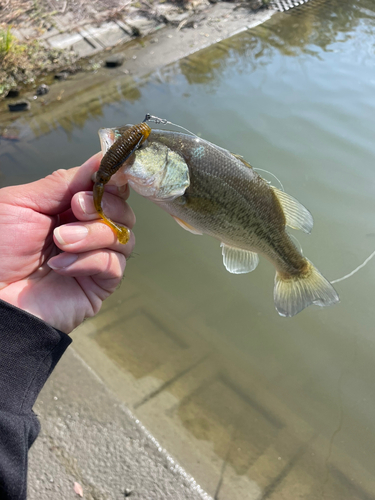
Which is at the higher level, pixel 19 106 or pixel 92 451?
pixel 19 106

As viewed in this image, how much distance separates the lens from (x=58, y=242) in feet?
5.28

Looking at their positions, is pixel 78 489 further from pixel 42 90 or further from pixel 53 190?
pixel 42 90

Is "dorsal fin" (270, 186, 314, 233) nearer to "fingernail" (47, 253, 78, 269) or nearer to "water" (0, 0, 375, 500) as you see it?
"fingernail" (47, 253, 78, 269)

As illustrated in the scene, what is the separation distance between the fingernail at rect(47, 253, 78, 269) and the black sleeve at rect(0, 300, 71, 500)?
0.25m

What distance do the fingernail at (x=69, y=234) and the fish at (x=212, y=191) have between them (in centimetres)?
29

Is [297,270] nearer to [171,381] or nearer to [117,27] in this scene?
[171,381]

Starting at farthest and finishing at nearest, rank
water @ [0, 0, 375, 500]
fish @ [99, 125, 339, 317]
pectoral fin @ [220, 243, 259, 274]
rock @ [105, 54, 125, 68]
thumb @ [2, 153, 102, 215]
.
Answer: rock @ [105, 54, 125, 68] → water @ [0, 0, 375, 500] → pectoral fin @ [220, 243, 259, 274] → thumb @ [2, 153, 102, 215] → fish @ [99, 125, 339, 317]

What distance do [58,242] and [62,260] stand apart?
0.32ft

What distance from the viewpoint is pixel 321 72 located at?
21.4 ft

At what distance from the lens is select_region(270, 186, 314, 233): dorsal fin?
181 cm

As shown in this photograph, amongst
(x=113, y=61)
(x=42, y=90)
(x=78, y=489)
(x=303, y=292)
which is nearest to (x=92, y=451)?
(x=78, y=489)

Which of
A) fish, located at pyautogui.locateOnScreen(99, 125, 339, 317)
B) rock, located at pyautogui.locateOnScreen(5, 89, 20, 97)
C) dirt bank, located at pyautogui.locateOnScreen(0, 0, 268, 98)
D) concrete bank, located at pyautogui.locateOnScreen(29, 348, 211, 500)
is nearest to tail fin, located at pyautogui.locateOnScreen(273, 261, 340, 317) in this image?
fish, located at pyautogui.locateOnScreen(99, 125, 339, 317)

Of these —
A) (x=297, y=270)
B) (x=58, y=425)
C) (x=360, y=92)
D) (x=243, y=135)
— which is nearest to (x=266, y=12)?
(x=360, y=92)

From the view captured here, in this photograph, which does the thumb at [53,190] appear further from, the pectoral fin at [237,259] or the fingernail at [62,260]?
the pectoral fin at [237,259]
